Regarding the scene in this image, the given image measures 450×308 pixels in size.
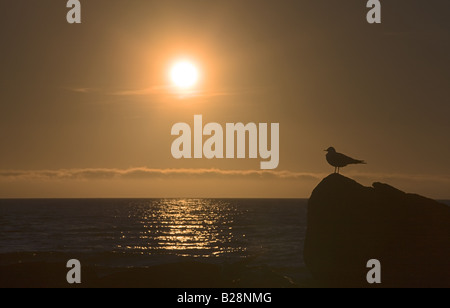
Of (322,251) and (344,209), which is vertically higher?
(344,209)

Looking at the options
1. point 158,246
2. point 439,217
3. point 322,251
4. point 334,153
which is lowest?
point 158,246

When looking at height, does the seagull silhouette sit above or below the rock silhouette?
above

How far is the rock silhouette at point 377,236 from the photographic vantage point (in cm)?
2214

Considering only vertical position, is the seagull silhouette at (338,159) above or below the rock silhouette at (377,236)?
above

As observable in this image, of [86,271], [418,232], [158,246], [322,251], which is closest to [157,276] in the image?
[86,271]

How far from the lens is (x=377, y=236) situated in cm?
2291

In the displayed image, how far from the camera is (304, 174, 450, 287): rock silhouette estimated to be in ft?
72.6

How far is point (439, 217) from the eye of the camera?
2292 centimetres

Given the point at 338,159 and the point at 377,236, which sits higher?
the point at 338,159

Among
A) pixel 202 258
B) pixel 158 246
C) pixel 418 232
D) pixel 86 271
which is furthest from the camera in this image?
pixel 158 246

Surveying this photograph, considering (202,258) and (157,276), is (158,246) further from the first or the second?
(157,276)

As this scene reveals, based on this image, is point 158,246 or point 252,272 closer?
point 252,272
